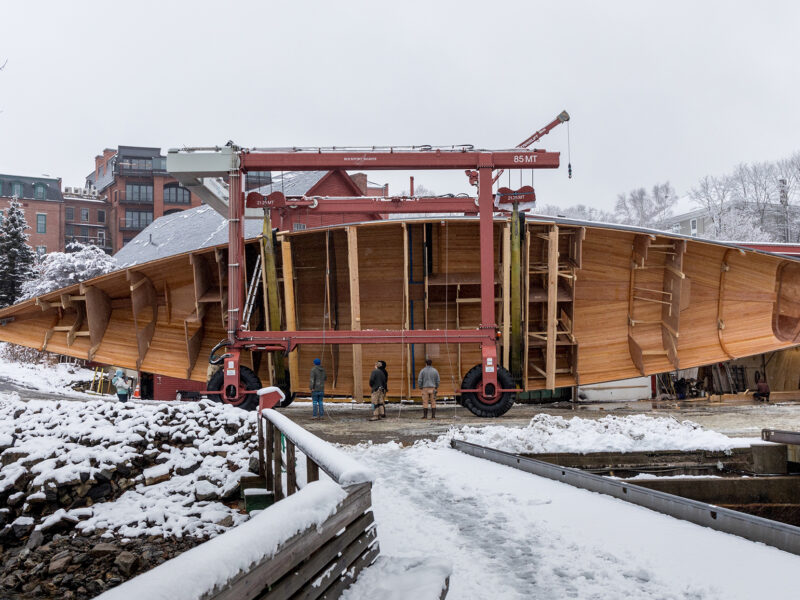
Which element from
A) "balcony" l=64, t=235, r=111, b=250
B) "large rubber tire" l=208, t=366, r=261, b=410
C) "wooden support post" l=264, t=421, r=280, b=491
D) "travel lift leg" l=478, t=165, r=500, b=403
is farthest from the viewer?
"balcony" l=64, t=235, r=111, b=250

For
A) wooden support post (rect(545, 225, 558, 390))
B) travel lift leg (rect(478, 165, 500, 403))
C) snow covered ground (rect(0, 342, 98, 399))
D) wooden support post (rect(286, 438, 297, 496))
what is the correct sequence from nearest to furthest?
wooden support post (rect(286, 438, 297, 496)) → travel lift leg (rect(478, 165, 500, 403)) → wooden support post (rect(545, 225, 558, 390)) → snow covered ground (rect(0, 342, 98, 399))

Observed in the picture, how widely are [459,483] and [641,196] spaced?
8228 cm

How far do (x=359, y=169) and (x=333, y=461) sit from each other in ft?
32.9

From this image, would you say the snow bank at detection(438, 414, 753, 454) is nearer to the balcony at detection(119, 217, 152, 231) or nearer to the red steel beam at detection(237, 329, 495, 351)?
the red steel beam at detection(237, 329, 495, 351)

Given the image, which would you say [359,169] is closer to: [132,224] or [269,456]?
[269,456]

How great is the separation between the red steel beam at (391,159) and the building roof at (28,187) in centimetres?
5794

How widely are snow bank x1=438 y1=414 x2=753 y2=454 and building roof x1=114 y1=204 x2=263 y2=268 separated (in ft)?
70.7

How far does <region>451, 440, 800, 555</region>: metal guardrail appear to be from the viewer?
13.2 feet

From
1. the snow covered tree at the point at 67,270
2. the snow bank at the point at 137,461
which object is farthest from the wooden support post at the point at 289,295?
the snow covered tree at the point at 67,270

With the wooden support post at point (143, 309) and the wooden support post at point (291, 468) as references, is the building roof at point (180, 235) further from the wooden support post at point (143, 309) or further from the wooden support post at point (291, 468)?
the wooden support post at point (291, 468)

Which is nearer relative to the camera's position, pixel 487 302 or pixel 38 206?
pixel 487 302

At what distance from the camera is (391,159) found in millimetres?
12695

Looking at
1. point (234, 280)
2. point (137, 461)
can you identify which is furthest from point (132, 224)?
point (137, 461)

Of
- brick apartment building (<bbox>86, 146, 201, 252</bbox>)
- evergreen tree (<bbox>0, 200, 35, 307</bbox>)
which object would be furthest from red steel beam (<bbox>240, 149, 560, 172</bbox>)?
brick apartment building (<bbox>86, 146, 201, 252</bbox>)
